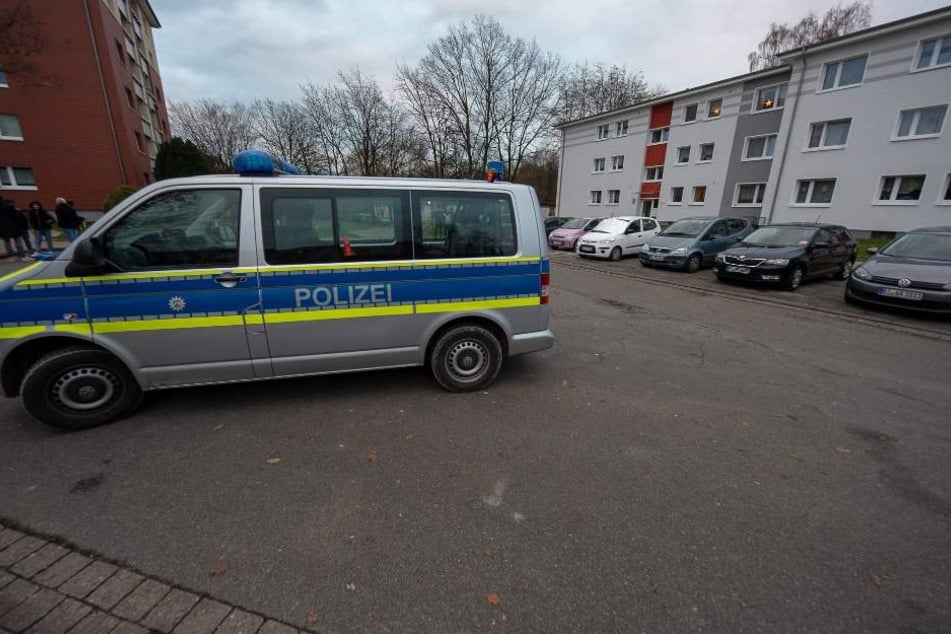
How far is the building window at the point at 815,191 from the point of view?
20.6 m

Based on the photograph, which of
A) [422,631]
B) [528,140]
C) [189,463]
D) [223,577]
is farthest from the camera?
[528,140]

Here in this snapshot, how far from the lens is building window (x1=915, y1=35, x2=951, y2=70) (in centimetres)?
1703

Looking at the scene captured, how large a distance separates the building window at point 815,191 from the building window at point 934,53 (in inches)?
206

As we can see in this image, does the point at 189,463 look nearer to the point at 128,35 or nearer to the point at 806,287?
the point at 806,287

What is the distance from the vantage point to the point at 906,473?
3008 mm

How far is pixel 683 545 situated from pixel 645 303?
7075mm

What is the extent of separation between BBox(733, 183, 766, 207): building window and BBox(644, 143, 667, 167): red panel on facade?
5824 mm

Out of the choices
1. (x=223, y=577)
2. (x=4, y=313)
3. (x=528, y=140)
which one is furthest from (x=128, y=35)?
(x=223, y=577)

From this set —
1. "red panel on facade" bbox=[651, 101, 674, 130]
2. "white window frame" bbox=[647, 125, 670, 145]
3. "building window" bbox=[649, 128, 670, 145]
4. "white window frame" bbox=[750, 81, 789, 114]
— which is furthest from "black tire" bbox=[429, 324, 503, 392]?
"red panel on facade" bbox=[651, 101, 674, 130]

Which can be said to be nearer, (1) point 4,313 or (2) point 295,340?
(1) point 4,313

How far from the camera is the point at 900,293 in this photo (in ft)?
24.7

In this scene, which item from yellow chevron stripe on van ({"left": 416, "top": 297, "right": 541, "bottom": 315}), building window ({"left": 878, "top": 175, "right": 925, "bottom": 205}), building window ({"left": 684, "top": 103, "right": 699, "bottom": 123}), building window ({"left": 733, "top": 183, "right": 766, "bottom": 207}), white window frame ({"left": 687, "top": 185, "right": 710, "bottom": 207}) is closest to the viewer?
yellow chevron stripe on van ({"left": 416, "top": 297, "right": 541, "bottom": 315})

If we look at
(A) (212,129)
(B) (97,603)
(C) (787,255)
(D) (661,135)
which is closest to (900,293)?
(C) (787,255)

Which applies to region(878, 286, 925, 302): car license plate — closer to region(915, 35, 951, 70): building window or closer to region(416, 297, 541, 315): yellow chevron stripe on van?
region(416, 297, 541, 315): yellow chevron stripe on van
